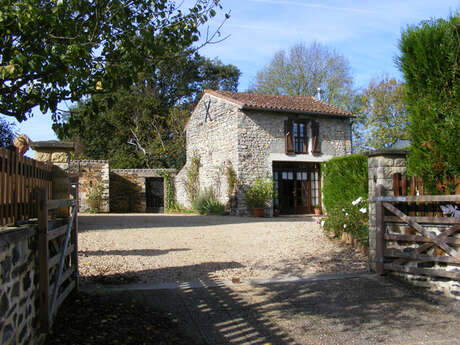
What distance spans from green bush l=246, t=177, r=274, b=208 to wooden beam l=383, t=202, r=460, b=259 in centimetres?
1027

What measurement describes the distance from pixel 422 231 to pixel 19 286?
4.30 meters

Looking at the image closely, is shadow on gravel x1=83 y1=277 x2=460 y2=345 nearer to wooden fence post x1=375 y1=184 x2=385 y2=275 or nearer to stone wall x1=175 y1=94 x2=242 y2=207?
wooden fence post x1=375 y1=184 x2=385 y2=275

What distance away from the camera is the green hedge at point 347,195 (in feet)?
26.1

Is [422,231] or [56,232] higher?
[56,232]

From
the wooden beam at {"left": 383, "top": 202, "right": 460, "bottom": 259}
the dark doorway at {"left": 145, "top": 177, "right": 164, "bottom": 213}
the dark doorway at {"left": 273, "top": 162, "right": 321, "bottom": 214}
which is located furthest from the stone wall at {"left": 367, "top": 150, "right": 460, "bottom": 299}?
the dark doorway at {"left": 145, "top": 177, "right": 164, "bottom": 213}

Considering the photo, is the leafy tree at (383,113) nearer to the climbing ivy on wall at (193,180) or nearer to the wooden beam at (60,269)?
the climbing ivy on wall at (193,180)

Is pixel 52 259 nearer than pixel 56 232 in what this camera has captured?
Yes

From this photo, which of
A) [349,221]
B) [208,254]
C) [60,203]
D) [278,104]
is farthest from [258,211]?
[60,203]

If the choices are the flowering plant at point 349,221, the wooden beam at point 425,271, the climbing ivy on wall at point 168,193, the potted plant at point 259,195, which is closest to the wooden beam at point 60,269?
the wooden beam at point 425,271

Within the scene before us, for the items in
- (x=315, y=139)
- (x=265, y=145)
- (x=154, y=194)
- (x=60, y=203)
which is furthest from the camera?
(x=154, y=194)

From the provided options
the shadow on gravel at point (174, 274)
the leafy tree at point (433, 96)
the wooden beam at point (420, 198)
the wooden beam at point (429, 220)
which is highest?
the leafy tree at point (433, 96)

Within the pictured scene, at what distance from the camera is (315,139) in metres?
17.1

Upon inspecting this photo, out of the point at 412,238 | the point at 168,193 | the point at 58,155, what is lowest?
the point at 412,238

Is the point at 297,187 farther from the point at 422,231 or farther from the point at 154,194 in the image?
the point at 422,231
